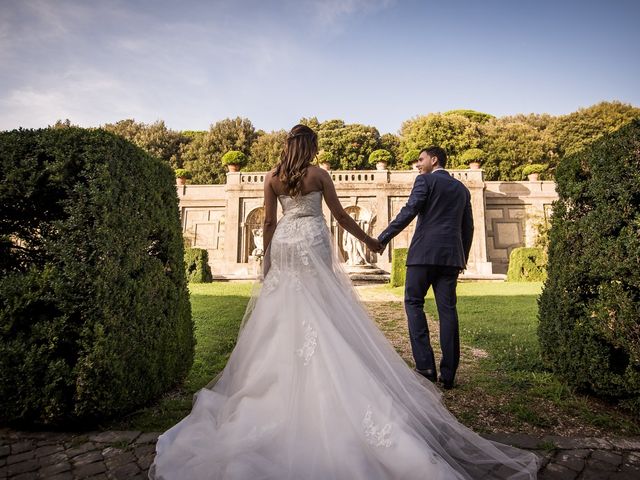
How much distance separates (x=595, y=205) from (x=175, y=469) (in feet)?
11.6

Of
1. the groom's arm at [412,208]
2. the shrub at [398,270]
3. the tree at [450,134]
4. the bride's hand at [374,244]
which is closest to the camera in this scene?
the bride's hand at [374,244]

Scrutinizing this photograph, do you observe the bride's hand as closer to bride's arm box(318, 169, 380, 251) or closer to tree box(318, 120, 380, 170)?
bride's arm box(318, 169, 380, 251)

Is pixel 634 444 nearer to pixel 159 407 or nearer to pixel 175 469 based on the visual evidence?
pixel 175 469

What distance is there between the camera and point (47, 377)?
2822mm

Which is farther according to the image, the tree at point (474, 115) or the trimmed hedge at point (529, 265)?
the tree at point (474, 115)

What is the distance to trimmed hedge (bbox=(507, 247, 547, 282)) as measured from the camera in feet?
51.2

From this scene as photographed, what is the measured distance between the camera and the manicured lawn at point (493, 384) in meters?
2.97

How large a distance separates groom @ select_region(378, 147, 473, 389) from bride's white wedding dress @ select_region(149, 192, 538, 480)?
1.00m

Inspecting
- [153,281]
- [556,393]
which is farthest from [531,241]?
[153,281]

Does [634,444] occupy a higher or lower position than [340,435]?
lower

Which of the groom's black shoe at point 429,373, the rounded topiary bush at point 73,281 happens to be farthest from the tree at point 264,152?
the groom's black shoe at point 429,373

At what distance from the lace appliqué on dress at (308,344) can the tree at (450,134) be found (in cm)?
3151

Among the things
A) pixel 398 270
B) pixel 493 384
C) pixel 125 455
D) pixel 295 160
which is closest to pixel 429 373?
pixel 493 384

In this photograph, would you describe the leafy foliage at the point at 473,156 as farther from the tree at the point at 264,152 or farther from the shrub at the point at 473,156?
the tree at the point at 264,152
